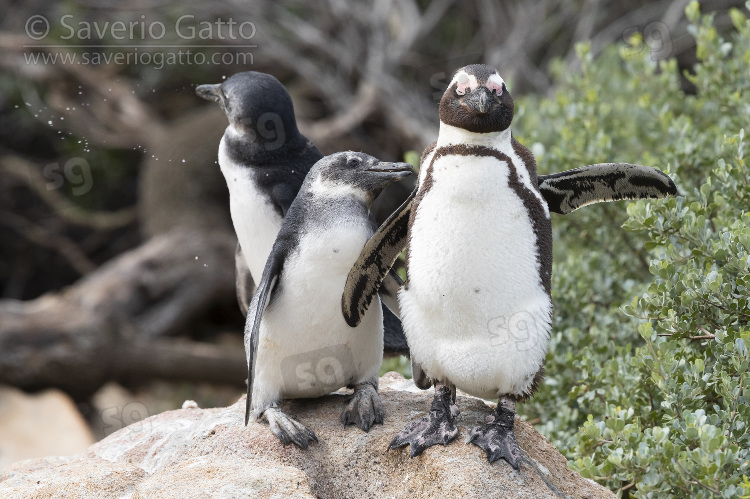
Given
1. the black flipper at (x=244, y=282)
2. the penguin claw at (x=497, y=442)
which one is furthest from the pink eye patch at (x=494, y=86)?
the black flipper at (x=244, y=282)

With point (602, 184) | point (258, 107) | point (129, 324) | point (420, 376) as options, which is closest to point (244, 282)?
point (258, 107)

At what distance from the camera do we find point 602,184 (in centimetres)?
260

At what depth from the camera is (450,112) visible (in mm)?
2357

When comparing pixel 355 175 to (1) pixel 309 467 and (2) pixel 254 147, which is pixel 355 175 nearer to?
(2) pixel 254 147

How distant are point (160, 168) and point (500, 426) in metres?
6.31

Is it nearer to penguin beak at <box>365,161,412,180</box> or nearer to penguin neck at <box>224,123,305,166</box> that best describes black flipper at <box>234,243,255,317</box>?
penguin neck at <box>224,123,305,166</box>

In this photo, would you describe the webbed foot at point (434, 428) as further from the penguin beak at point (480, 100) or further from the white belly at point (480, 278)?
the penguin beak at point (480, 100)

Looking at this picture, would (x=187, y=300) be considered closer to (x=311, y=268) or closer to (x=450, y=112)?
(x=311, y=268)

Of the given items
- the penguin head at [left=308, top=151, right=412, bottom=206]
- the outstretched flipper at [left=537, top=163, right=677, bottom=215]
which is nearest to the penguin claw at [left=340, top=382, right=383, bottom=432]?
the penguin head at [left=308, top=151, right=412, bottom=206]

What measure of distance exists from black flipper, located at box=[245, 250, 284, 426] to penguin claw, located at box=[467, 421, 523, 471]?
720 mm

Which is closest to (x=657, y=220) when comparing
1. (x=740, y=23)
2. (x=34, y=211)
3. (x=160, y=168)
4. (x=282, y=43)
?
(x=740, y=23)

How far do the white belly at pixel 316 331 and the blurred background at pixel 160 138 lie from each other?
4.16 meters

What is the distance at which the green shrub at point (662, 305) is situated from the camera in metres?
2.52

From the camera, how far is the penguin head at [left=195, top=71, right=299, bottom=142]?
332cm
